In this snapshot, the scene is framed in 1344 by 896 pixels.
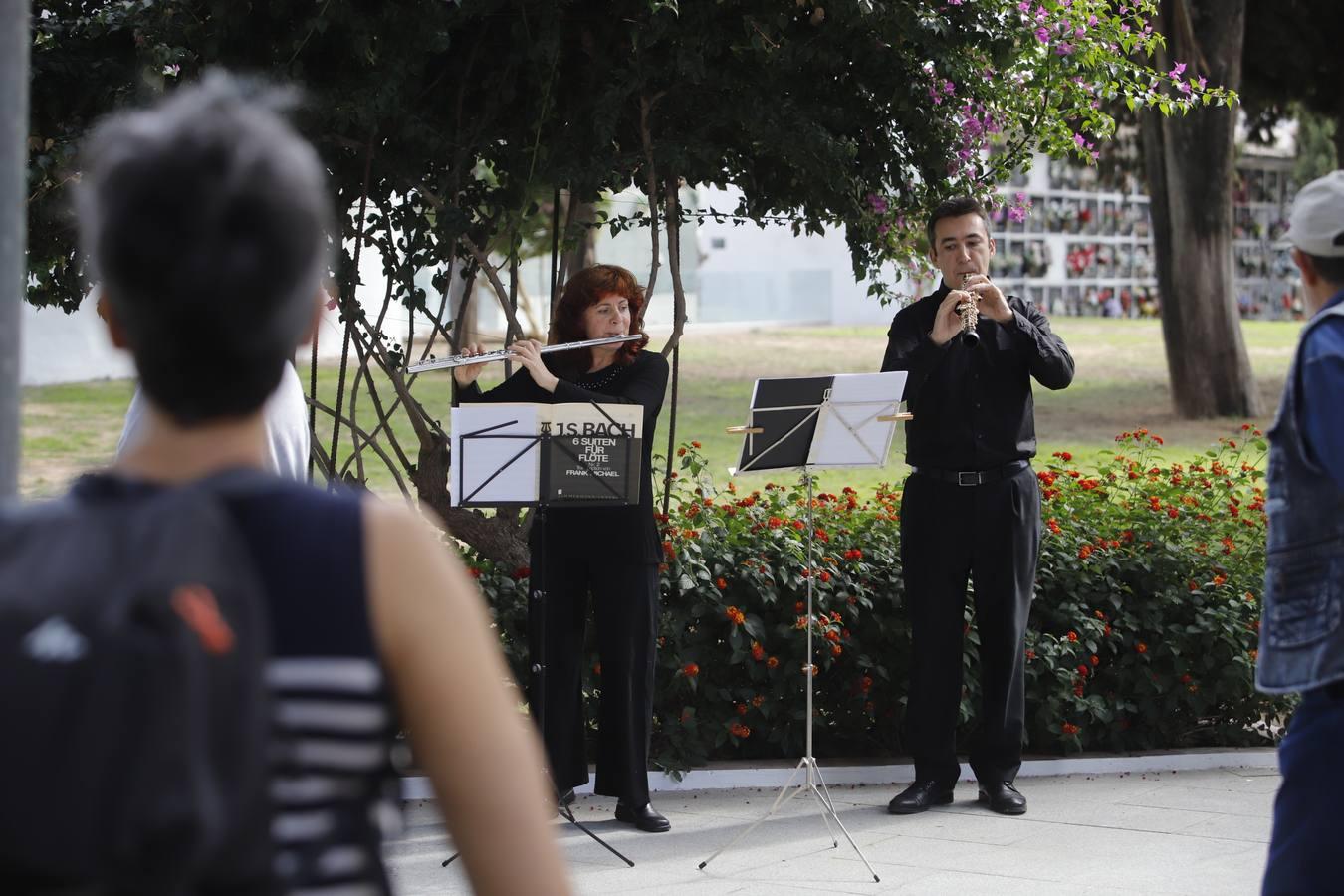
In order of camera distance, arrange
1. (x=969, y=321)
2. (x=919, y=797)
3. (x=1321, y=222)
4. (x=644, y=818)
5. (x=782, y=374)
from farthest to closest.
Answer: (x=782, y=374)
(x=919, y=797)
(x=644, y=818)
(x=969, y=321)
(x=1321, y=222)

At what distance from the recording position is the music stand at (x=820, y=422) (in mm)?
5117

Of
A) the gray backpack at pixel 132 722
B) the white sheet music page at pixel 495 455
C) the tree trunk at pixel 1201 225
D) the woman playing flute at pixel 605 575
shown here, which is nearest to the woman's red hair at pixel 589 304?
the woman playing flute at pixel 605 575

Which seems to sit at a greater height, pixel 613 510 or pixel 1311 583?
pixel 1311 583

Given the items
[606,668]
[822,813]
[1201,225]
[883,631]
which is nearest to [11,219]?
[606,668]

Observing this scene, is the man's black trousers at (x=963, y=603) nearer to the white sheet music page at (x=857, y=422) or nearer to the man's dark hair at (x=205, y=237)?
the white sheet music page at (x=857, y=422)

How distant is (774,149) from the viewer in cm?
605

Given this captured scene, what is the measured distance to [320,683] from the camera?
1211mm

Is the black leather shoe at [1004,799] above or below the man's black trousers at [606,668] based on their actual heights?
below

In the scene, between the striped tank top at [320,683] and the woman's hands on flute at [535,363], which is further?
the woman's hands on flute at [535,363]

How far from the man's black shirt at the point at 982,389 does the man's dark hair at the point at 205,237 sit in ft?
14.7

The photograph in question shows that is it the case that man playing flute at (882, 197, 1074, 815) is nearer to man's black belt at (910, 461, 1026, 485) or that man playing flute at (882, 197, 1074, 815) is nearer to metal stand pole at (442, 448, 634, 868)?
man's black belt at (910, 461, 1026, 485)

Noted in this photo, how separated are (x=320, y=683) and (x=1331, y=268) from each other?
6.51 ft

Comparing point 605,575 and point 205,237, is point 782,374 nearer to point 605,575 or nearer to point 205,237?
point 605,575

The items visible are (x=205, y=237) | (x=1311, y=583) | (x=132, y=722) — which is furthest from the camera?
(x=1311, y=583)
